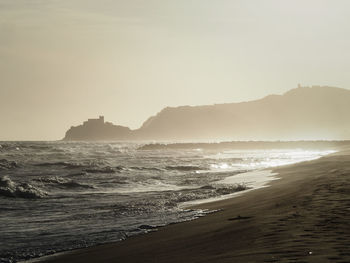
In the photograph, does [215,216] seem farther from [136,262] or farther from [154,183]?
[154,183]

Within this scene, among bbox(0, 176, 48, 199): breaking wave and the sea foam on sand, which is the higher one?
the sea foam on sand

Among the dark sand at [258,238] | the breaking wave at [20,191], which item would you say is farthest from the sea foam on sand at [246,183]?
the breaking wave at [20,191]

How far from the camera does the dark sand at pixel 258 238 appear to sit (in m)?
5.93

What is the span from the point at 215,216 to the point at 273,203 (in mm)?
1659

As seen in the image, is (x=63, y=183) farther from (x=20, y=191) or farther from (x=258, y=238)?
(x=258, y=238)

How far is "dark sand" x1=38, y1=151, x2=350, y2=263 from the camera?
234 inches

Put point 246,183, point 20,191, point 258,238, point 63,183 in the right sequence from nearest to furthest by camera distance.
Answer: point 258,238, point 20,191, point 246,183, point 63,183

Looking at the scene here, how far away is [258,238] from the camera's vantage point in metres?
7.16

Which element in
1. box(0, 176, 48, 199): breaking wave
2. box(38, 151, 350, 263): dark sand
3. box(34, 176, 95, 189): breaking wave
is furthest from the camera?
box(34, 176, 95, 189): breaking wave


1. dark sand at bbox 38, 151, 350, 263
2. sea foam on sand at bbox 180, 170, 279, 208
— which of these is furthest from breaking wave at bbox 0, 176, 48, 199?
dark sand at bbox 38, 151, 350, 263

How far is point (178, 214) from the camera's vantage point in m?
13.2

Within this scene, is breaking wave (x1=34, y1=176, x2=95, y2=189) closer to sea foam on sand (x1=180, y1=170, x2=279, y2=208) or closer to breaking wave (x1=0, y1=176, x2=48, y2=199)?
breaking wave (x1=0, y1=176, x2=48, y2=199)

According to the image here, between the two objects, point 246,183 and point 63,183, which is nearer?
point 246,183

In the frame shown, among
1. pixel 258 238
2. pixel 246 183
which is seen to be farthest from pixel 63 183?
pixel 258 238
